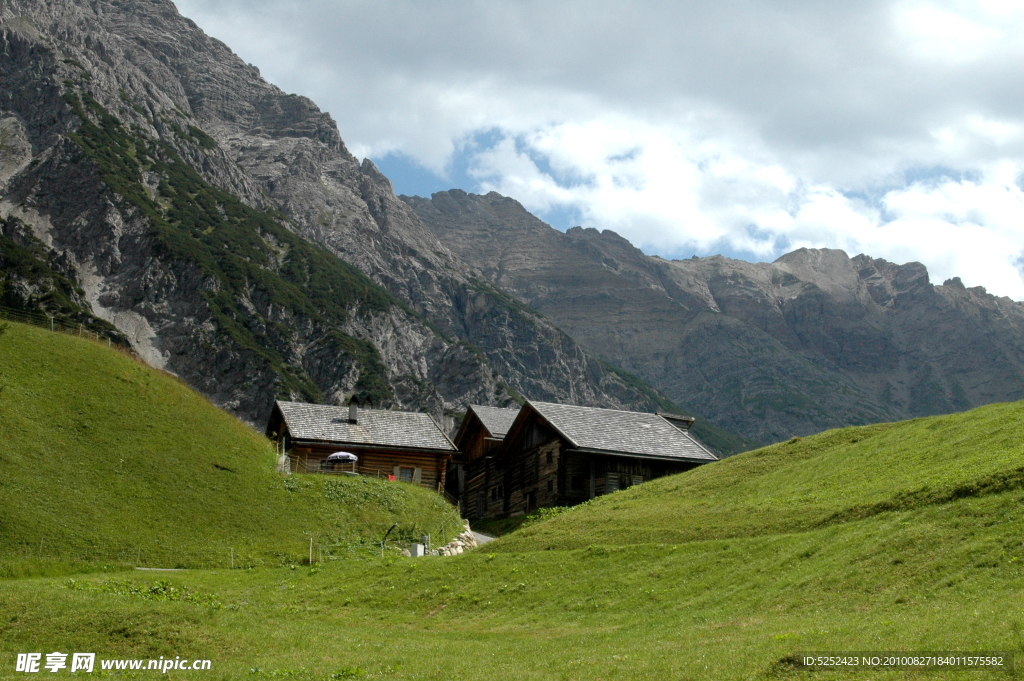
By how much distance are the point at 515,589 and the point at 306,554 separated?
496 inches

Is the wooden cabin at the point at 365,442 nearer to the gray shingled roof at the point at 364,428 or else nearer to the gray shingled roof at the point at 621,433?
the gray shingled roof at the point at 364,428

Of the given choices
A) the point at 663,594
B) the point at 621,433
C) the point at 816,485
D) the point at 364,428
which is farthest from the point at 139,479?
the point at 621,433

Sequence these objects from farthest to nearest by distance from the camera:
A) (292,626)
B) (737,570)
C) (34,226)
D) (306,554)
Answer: (34,226) < (306,554) < (737,570) < (292,626)

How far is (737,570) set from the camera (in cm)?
2547

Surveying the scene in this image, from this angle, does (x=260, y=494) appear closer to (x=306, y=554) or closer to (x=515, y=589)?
(x=306, y=554)

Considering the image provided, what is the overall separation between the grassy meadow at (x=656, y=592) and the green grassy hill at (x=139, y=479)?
901 millimetres

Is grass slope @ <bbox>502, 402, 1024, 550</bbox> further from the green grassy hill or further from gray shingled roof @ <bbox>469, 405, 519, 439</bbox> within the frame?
gray shingled roof @ <bbox>469, 405, 519, 439</bbox>

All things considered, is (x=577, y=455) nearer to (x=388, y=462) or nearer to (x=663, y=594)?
(x=388, y=462)

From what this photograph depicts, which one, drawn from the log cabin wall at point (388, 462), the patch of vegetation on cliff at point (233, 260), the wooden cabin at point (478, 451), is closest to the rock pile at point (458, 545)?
the log cabin wall at point (388, 462)

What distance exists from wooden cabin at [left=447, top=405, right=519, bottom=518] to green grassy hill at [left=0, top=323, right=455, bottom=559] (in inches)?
671

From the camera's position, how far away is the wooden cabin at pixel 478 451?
6556 centimetres

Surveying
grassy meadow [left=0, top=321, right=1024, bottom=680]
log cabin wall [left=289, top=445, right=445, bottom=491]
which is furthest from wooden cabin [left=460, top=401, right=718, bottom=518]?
grassy meadow [left=0, top=321, right=1024, bottom=680]

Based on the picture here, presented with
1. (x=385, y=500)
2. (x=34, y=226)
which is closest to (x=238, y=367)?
(x=34, y=226)

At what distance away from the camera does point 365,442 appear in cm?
5625
